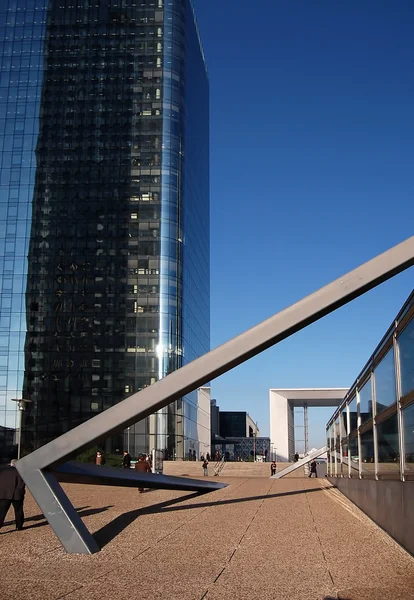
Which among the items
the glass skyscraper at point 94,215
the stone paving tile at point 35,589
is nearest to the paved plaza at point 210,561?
the stone paving tile at point 35,589

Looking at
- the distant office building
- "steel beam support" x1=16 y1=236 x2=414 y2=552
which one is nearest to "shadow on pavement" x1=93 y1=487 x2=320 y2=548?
"steel beam support" x1=16 y1=236 x2=414 y2=552

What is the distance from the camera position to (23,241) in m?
75.9

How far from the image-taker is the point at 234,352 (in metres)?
8.70

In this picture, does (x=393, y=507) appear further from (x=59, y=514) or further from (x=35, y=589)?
(x=35, y=589)

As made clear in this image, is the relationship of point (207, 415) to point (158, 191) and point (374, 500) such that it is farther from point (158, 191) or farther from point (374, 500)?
point (374, 500)

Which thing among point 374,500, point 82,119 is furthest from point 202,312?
point 374,500

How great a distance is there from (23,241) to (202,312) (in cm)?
2784

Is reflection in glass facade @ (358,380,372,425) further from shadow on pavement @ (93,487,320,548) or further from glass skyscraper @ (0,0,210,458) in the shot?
glass skyscraper @ (0,0,210,458)

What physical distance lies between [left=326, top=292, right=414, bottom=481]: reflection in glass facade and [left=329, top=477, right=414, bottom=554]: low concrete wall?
0.18m

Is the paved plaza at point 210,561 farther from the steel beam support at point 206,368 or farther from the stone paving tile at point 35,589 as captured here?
the steel beam support at point 206,368

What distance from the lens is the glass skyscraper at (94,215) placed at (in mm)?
72125

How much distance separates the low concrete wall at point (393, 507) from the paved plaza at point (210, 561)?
0.19 metres

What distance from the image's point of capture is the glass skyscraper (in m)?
72.1

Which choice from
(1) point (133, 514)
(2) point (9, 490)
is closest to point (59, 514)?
(2) point (9, 490)
